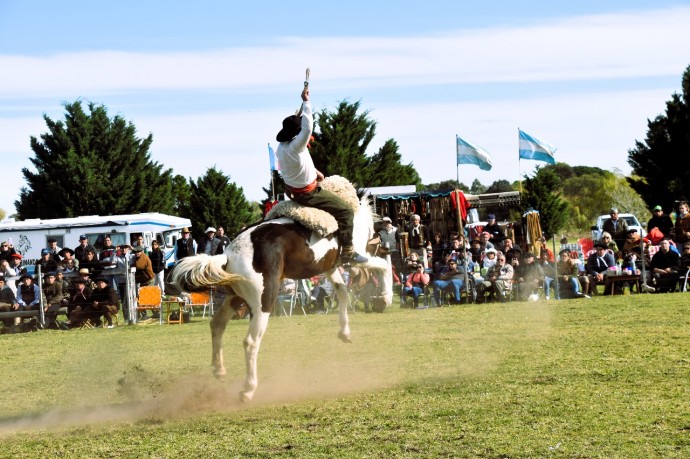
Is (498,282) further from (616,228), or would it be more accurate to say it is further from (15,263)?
(15,263)

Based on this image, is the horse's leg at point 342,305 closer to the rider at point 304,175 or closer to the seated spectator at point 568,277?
the rider at point 304,175

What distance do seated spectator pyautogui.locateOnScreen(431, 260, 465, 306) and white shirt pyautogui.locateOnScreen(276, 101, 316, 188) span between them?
9.61 m

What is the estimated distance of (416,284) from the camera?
64.6 ft

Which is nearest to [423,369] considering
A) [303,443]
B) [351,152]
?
[303,443]

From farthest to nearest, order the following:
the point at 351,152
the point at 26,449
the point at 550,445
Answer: the point at 351,152 → the point at 26,449 → the point at 550,445

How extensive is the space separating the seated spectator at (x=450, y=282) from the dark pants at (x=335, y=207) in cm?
898

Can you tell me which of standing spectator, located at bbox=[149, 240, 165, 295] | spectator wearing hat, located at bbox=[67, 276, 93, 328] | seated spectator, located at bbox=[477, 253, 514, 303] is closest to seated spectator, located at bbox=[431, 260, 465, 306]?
seated spectator, located at bbox=[477, 253, 514, 303]

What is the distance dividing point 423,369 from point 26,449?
4451 millimetres

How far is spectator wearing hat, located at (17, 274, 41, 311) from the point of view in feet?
63.5

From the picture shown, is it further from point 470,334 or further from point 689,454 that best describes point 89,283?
point 689,454

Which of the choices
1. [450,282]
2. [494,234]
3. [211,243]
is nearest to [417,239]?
[450,282]

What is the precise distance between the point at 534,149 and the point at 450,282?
6102 mm

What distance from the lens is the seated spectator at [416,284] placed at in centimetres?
1950

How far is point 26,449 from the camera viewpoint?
291 inches
